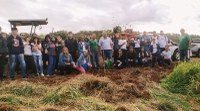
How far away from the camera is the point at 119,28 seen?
2534 cm

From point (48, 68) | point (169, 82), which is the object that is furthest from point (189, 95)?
point (48, 68)

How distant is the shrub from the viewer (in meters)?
10.6

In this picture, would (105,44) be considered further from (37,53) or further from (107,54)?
(37,53)

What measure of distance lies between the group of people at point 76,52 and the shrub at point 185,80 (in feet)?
16.5

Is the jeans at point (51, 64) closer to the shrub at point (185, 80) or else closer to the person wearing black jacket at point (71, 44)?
the person wearing black jacket at point (71, 44)

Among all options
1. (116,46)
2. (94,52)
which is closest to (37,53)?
(94,52)

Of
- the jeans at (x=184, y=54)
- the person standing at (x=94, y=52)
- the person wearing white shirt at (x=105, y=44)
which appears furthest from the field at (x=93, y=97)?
the jeans at (x=184, y=54)

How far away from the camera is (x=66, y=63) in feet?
51.4

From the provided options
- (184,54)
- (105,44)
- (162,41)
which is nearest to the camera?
(105,44)

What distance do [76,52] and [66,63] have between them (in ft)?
4.05

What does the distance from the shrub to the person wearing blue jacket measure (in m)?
5.08

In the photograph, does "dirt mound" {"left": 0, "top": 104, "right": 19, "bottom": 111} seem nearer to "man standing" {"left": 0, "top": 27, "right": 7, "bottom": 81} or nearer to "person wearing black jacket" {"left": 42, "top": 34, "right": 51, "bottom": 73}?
"man standing" {"left": 0, "top": 27, "right": 7, "bottom": 81}

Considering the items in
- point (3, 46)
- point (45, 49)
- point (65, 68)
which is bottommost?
point (65, 68)

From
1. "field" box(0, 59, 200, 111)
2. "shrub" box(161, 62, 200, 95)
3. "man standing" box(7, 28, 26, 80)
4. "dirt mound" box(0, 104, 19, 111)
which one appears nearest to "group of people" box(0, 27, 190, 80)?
"man standing" box(7, 28, 26, 80)
